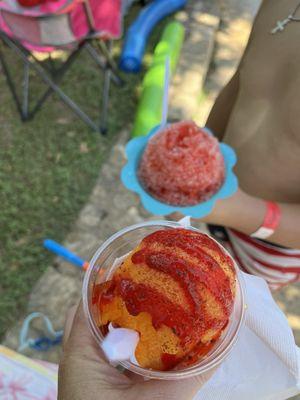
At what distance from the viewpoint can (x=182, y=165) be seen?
130cm

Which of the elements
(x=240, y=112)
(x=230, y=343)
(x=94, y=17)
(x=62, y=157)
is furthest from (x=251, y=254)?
(x=94, y=17)

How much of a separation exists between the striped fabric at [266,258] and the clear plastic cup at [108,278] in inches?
29.5

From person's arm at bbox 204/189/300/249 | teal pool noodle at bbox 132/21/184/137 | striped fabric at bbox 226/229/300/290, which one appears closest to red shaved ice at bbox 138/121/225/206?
person's arm at bbox 204/189/300/249

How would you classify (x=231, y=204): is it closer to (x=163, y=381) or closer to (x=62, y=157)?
(x=163, y=381)

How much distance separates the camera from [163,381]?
83cm

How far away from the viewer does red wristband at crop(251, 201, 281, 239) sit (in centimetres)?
150

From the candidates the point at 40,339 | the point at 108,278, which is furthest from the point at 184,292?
the point at 40,339

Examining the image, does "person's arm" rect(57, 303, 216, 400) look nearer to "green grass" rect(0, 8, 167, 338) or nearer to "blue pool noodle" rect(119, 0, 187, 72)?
"green grass" rect(0, 8, 167, 338)

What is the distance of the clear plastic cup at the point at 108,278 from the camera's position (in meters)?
0.84

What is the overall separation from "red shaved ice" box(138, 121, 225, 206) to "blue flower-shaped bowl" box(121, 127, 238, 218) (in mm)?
23

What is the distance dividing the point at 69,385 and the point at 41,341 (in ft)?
4.57

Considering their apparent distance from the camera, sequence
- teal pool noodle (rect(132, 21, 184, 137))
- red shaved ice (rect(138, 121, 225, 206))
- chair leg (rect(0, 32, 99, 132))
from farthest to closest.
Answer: teal pool noodle (rect(132, 21, 184, 137))
chair leg (rect(0, 32, 99, 132))
red shaved ice (rect(138, 121, 225, 206))

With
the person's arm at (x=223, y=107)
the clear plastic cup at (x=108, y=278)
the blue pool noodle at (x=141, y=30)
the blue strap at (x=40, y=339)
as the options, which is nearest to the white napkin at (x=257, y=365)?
the clear plastic cup at (x=108, y=278)

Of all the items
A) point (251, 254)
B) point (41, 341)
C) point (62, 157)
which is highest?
point (251, 254)
